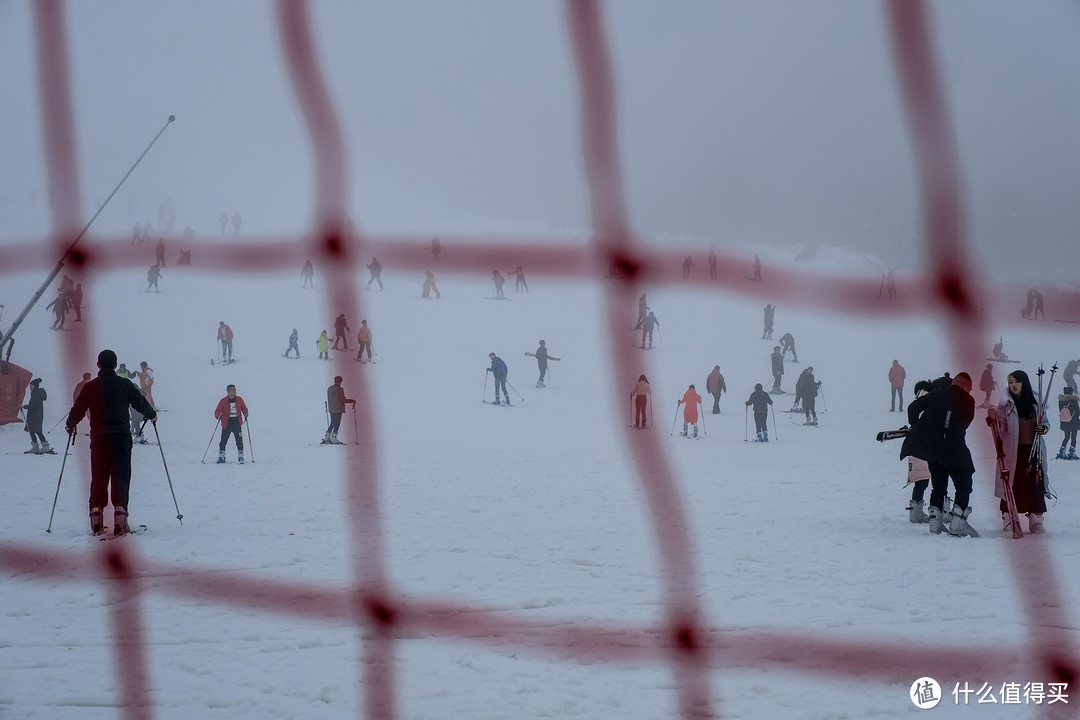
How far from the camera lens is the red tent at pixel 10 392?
46.3 ft

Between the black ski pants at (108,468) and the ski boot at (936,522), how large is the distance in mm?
5263

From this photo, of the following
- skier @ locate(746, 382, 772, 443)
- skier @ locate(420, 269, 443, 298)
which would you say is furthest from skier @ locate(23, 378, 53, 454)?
skier @ locate(420, 269, 443, 298)

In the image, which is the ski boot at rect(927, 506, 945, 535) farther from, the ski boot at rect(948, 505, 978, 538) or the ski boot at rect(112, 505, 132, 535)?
the ski boot at rect(112, 505, 132, 535)

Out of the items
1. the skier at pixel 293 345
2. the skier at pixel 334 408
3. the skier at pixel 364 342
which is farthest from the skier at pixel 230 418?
the skier at pixel 293 345

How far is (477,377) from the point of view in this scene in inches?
824

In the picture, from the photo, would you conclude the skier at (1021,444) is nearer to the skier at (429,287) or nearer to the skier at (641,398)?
the skier at (641,398)

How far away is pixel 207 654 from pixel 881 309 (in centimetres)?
3097

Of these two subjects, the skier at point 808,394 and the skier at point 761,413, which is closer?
the skier at point 761,413

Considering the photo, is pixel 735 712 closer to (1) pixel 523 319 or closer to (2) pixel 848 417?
(2) pixel 848 417

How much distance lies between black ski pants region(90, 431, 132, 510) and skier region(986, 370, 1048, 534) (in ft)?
18.4

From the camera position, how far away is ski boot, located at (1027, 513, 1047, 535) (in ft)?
22.0

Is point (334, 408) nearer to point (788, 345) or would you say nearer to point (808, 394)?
point (808, 394)

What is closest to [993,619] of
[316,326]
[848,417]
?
[848,417]

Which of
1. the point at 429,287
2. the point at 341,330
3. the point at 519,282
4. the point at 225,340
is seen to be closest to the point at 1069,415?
the point at 341,330
